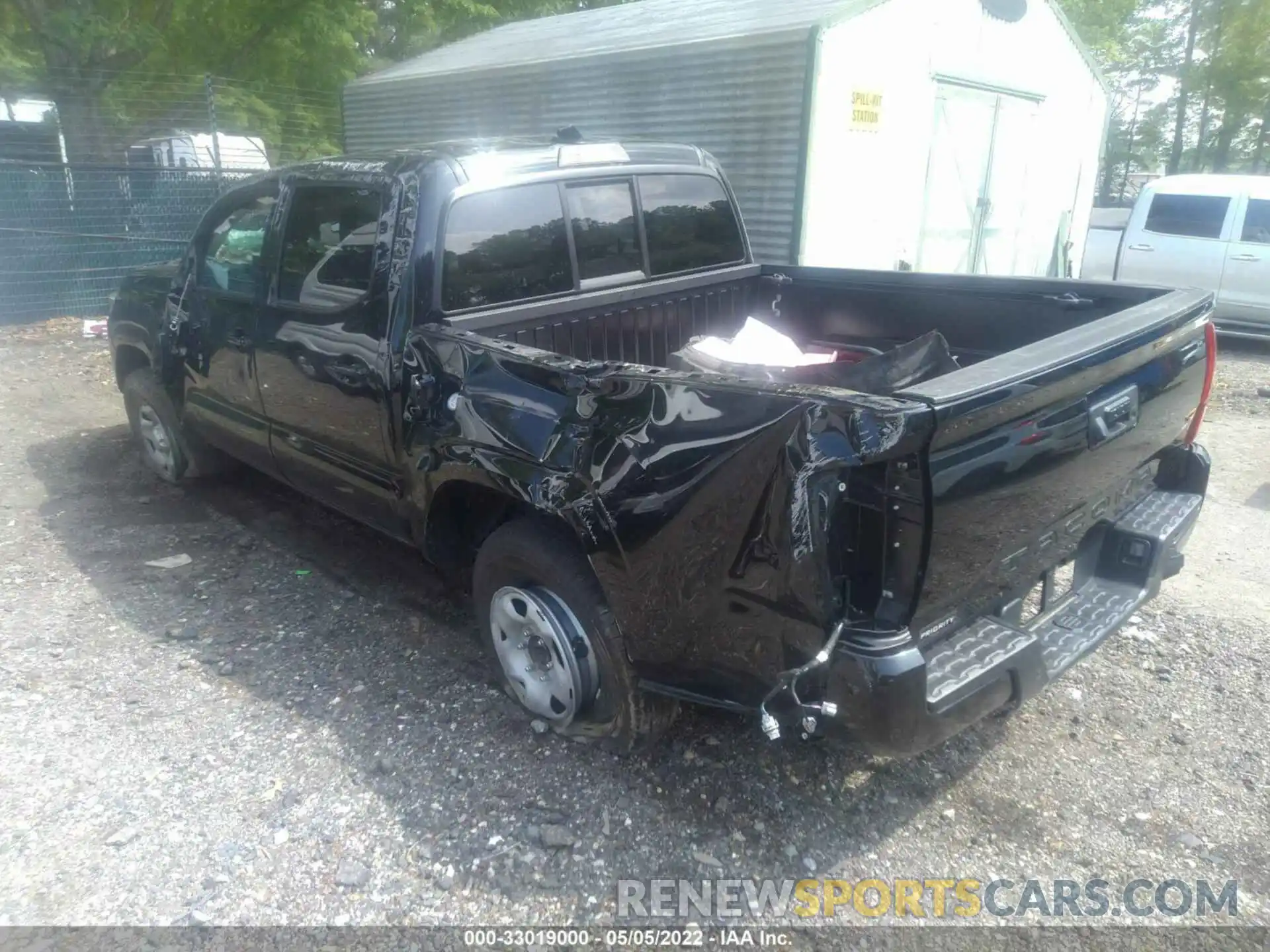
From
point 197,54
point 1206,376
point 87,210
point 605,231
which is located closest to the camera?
point 1206,376

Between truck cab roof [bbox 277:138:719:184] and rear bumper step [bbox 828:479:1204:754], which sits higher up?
truck cab roof [bbox 277:138:719:184]

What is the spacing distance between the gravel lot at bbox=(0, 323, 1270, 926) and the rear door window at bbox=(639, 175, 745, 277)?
184 cm

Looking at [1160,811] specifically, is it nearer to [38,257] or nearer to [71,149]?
[38,257]

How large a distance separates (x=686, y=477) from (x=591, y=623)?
680 millimetres

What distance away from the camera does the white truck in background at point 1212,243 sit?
9680mm

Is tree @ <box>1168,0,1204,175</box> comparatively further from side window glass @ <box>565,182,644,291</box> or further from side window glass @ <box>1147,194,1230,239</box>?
side window glass @ <box>565,182,644,291</box>

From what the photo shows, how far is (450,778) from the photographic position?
2.98 meters

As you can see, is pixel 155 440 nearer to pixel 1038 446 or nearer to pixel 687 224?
pixel 687 224

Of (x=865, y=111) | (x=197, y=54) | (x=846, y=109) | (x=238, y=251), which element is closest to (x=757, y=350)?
(x=238, y=251)

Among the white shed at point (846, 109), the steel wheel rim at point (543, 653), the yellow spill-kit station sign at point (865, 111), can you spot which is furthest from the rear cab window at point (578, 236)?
the yellow spill-kit station sign at point (865, 111)

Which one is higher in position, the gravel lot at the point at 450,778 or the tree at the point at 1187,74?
the tree at the point at 1187,74

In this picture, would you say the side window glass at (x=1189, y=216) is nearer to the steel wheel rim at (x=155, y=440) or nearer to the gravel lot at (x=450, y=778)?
the gravel lot at (x=450, y=778)

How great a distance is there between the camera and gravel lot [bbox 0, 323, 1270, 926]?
259 cm

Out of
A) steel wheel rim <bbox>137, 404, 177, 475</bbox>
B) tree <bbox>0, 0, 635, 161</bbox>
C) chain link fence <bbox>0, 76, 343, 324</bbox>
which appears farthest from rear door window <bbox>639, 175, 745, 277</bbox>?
tree <bbox>0, 0, 635, 161</bbox>
